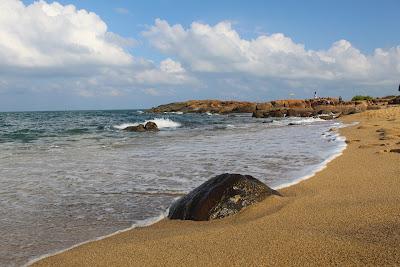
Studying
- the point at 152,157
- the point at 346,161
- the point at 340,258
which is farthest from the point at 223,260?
the point at 152,157

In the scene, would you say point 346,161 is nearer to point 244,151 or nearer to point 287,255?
point 244,151

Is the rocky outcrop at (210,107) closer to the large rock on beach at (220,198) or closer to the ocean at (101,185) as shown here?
the ocean at (101,185)

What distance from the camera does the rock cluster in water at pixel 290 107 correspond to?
5517 cm

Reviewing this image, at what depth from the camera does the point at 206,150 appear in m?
14.9

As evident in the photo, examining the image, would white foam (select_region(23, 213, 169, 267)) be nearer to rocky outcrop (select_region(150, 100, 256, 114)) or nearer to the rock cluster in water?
the rock cluster in water

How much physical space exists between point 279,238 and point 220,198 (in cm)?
174

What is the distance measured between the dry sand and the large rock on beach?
16 cm

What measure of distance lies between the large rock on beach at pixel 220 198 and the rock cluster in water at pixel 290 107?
4042cm

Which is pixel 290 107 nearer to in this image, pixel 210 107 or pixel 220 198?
pixel 210 107

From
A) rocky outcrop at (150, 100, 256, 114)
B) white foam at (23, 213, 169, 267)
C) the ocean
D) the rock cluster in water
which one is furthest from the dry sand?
rocky outcrop at (150, 100, 256, 114)

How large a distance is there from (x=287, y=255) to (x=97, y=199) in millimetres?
4413

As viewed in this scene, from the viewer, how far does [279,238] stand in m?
4.23

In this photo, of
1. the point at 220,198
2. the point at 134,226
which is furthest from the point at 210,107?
the point at 134,226

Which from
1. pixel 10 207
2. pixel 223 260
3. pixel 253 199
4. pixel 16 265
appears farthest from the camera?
pixel 10 207
